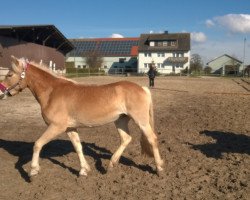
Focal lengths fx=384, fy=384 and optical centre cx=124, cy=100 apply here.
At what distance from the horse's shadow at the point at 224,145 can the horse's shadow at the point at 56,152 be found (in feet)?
5.33

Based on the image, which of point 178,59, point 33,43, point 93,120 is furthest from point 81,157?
point 178,59

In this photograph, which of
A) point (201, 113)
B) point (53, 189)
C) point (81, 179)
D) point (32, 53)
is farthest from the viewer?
point (32, 53)

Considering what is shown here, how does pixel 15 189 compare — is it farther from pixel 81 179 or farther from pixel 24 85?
pixel 24 85

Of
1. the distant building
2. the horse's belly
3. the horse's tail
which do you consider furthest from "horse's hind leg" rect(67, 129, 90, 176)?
the distant building

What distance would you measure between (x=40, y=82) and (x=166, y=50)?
296 ft

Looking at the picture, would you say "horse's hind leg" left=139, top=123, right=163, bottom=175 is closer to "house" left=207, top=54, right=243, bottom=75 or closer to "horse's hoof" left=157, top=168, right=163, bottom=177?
"horse's hoof" left=157, top=168, right=163, bottom=177

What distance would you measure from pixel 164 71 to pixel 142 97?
283ft

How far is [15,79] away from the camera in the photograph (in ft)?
23.3

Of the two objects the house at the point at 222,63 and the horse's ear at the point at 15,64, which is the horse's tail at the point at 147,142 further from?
the house at the point at 222,63

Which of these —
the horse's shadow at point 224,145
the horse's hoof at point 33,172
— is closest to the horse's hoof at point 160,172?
the horse's shadow at point 224,145

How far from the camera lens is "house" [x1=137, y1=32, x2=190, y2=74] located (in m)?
94.8

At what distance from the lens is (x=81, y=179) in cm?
658

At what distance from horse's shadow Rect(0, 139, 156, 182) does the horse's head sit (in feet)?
4.92

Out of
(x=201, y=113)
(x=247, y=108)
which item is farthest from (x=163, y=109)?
(x=247, y=108)
